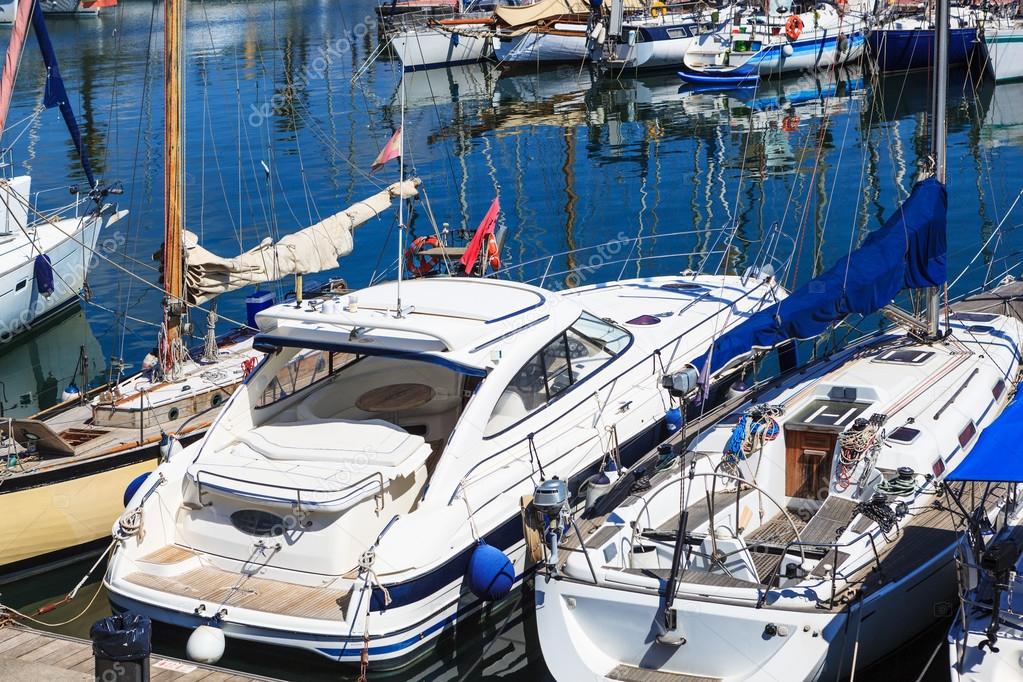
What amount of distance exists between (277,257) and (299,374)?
21.5ft

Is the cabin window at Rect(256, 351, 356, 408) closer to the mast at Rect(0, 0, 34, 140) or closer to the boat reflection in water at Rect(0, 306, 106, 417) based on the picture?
the mast at Rect(0, 0, 34, 140)

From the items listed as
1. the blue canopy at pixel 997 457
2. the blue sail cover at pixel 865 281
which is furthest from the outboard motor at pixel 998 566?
the blue sail cover at pixel 865 281

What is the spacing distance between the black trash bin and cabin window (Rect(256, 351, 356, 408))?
4.60 m

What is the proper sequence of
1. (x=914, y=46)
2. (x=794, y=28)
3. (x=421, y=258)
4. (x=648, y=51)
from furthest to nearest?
(x=648, y=51) < (x=794, y=28) < (x=914, y=46) < (x=421, y=258)

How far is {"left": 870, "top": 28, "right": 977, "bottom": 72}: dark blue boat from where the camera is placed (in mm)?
44022

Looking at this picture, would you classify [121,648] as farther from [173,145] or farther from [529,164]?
[529,164]

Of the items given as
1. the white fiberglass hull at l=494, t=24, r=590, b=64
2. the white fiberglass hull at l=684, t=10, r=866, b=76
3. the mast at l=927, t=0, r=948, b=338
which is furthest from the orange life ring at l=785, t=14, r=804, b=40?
the mast at l=927, t=0, r=948, b=338

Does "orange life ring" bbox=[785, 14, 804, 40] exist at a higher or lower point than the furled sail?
lower

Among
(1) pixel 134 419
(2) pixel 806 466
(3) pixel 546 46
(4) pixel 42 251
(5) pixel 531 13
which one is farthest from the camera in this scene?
(5) pixel 531 13

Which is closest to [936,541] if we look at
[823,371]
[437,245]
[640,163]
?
[823,371]

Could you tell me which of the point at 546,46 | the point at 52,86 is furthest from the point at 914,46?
the point at 52,86

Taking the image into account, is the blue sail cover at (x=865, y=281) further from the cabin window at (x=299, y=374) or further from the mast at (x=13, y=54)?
the mast at (x=13, y=54)

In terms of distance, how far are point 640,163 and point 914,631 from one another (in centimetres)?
2381

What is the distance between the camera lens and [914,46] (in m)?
45.1
